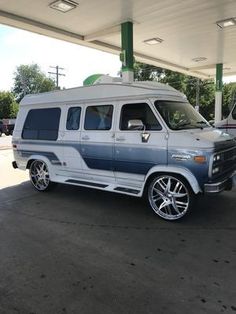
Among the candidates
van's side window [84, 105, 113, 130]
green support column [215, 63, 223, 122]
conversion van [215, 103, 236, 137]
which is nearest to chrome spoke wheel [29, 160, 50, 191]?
van's side window [84, 105, 113, 130]

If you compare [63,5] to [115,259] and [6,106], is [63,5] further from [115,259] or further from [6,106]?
[6,106]

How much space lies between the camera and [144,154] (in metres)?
5.81

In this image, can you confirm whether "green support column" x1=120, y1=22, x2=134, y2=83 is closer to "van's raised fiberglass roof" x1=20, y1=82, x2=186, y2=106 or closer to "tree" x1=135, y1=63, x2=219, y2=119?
"van's raised fiberglass roof" x1=20, y1=82, x2=186, y2=106

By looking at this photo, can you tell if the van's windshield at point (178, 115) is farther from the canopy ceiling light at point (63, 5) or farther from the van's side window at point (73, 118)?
the canopy ceiling light at point (63, 5)

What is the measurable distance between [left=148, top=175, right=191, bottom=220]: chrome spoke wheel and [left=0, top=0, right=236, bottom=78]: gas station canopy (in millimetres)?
5712

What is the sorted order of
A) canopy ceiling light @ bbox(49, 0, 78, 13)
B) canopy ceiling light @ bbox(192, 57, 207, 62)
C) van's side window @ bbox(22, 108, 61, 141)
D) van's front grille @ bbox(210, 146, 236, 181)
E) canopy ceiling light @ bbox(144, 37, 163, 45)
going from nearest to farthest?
van's front grille @ bbox(210, 146, 236, 181) → van's side window @ bbox(22, 108, 61, 141) → canopy ceiling light @ bbox(49, 0, 78, 13) → canopy ceiling light @ bbox(144, 37, 163, 45) → canopy ceiling light @ bbox(192, 57, 207, 62)

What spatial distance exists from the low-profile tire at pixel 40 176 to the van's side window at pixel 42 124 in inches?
25.6

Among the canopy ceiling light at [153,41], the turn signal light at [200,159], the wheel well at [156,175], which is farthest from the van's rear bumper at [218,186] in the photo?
the canopy ceiling light at [153,41]

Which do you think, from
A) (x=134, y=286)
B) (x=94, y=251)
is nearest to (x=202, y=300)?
(x=134, y=286)

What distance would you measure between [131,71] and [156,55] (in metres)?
5.44

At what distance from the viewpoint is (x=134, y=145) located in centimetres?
594

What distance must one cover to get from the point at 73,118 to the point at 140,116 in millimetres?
1750

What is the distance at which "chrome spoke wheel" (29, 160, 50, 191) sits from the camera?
7.76 meters

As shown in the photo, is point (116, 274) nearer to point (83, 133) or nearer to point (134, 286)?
point (134, 286)
